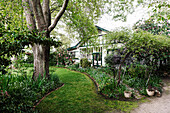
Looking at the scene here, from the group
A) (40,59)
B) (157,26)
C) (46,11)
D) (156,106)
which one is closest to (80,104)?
(156,106)

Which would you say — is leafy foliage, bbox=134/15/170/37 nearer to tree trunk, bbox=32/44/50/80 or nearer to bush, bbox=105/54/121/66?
bush, bbox=105/54/121/66

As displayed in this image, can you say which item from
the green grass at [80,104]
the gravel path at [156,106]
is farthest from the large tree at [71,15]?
the gravel path at [156,106]

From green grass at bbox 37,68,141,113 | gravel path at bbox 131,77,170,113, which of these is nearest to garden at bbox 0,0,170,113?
green grass at bbox 37,68,141,113

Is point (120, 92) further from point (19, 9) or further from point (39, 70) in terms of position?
point (19, 9)

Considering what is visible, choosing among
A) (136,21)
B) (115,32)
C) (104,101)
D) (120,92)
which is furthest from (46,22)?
(136,21)

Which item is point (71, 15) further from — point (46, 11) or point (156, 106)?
point (156, 106)

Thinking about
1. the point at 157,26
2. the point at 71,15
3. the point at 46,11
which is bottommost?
the point at 46,11

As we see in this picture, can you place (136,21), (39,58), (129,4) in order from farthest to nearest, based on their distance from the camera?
(136,21) < (129,4) < (39,58)

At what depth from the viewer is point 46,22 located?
5527mm

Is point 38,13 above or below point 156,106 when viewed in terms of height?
above

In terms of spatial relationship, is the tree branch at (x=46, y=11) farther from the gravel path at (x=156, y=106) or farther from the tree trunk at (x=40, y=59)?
the gravel path at (x=156, y=106)

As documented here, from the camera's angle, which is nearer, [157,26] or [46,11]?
[46,11]

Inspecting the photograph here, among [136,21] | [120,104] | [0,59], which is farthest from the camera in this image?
[136,21]

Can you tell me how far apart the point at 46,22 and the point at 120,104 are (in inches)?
216
